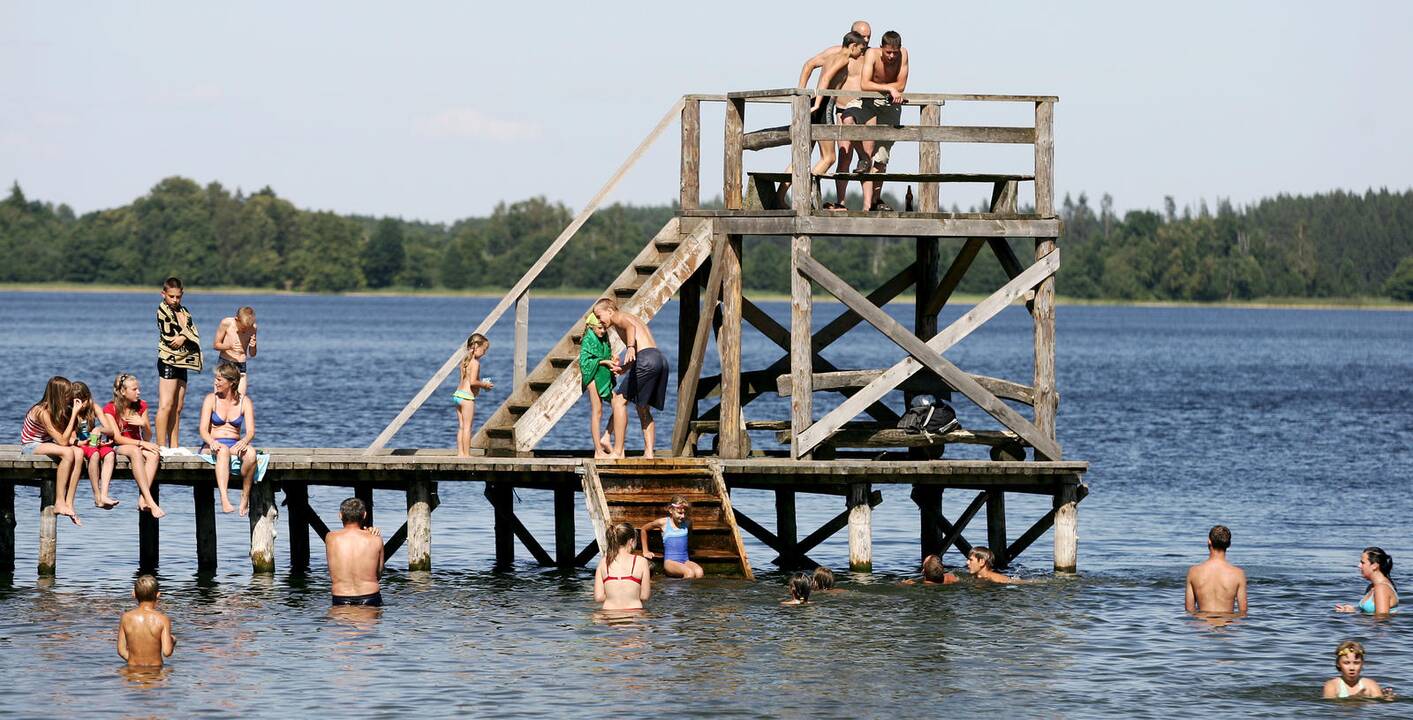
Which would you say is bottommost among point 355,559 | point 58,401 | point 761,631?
point 761,631

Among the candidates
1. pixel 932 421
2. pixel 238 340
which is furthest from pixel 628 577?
pixel 238 340

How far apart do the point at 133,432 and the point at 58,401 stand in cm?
78

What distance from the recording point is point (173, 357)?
20.8m

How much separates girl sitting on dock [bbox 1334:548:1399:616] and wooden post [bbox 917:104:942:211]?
18.2 ft

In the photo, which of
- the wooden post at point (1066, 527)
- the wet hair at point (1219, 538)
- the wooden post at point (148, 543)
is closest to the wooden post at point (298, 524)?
the wooden post at point (148, 543)

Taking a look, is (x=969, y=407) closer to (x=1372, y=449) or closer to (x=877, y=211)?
(x=1372, y=449)

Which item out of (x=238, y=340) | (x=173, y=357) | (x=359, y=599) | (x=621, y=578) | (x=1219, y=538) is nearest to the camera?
(x=621, y=578)

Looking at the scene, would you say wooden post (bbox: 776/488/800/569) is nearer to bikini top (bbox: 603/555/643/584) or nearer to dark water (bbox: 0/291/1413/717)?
dark water (bbox: 0/291/1413/717)

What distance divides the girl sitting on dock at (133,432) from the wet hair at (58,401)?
0.37 metres

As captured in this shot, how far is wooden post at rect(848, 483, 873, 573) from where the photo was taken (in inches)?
822

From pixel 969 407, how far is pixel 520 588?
48688 mm

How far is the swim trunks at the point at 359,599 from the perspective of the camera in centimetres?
1944

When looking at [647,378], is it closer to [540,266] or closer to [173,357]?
[540,266]

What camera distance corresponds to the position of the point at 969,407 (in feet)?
227
